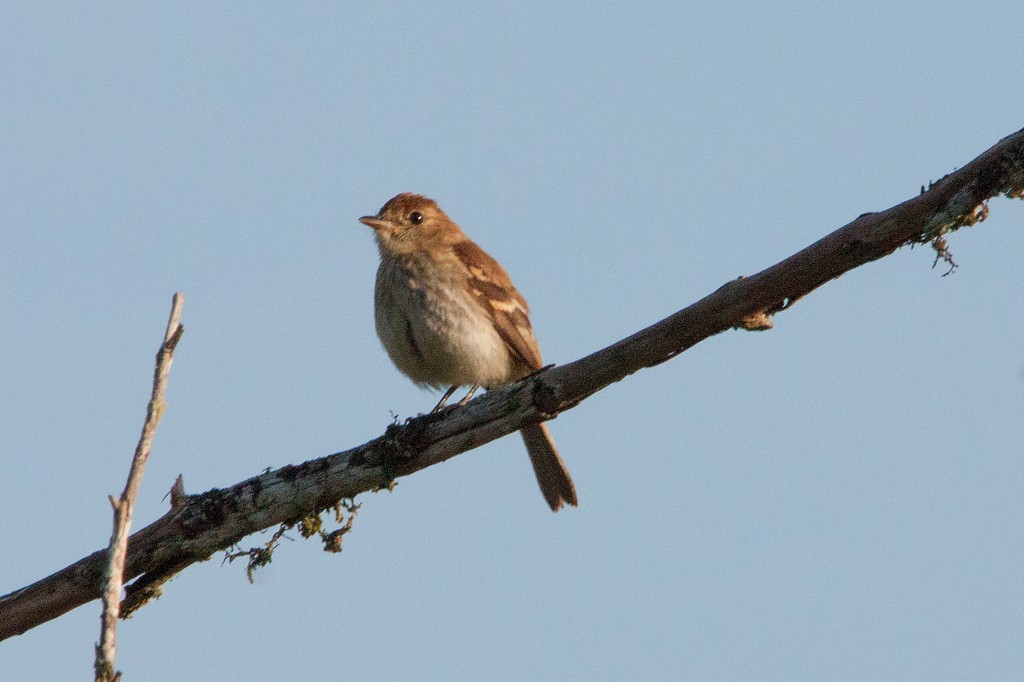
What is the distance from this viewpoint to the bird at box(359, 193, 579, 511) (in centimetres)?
838

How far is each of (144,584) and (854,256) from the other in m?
3.73

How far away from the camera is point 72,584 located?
5.91m

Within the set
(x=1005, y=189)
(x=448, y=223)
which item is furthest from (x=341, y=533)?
(x=448, y=223)

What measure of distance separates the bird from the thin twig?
3781mm

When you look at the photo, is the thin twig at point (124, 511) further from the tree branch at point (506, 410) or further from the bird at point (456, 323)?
the bird at point (456, 323)

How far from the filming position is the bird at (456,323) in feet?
27.5

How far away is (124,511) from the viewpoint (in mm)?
4160

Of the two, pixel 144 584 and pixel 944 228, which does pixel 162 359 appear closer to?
pixel 144 584

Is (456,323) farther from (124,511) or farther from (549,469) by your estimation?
(124,511)

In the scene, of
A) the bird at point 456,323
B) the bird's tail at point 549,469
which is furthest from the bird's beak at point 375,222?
the bird's tail at point 549,469

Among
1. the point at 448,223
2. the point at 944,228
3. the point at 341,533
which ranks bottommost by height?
the point at 944,228

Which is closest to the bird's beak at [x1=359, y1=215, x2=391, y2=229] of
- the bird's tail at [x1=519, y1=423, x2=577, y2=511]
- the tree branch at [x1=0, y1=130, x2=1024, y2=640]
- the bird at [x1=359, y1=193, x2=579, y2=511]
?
the bird at [x1=359, y1=193, x2=579, y2=511]

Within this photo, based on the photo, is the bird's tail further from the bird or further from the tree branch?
the tree branch

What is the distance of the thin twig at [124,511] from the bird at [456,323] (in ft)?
12.4
